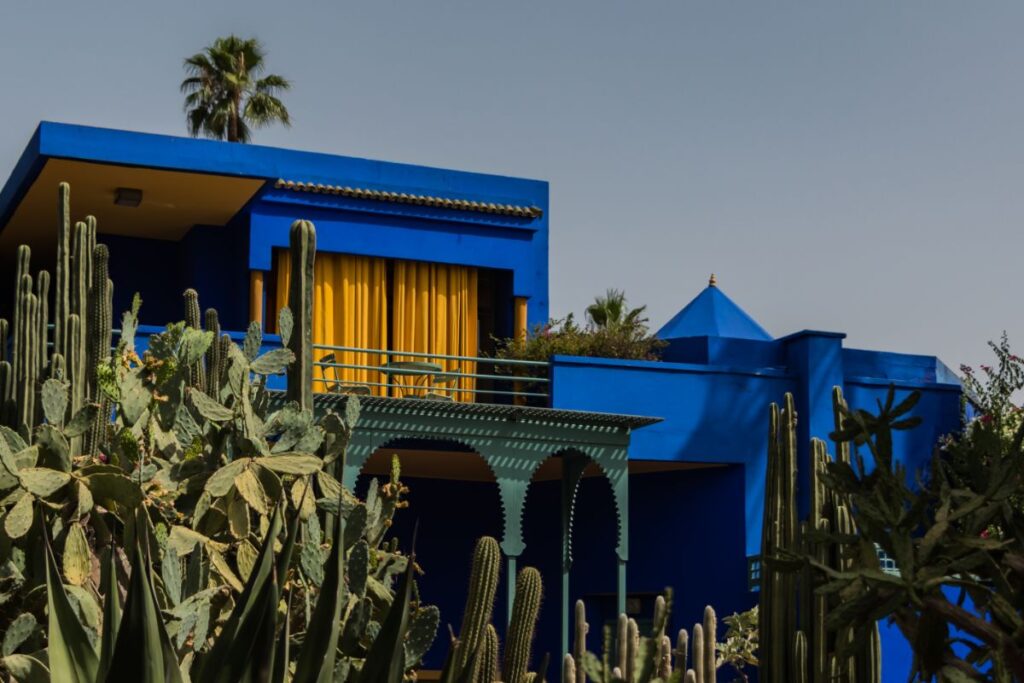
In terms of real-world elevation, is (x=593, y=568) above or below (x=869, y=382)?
below

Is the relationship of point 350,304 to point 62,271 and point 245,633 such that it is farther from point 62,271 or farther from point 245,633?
point 245,633

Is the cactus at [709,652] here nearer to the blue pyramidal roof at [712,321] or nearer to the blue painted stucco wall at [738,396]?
the blue painted stucco wall at [738,396]

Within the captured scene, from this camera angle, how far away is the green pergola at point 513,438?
16609 millimetres

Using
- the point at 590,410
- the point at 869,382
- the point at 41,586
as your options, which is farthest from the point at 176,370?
the point at 869,382

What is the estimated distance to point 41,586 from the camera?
5.86m

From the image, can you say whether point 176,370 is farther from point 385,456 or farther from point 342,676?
→ point 385,456

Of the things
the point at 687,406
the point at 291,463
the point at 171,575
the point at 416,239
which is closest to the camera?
the point at 171,575

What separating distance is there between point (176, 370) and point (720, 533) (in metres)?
13.3

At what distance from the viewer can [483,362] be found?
786 inches

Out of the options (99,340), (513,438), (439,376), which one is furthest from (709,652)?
(99,340)

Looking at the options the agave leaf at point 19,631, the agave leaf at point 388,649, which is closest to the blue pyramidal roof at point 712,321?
the agave leaf at point 19,631

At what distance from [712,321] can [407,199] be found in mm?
4324

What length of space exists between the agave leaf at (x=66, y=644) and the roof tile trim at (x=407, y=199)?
15543mm

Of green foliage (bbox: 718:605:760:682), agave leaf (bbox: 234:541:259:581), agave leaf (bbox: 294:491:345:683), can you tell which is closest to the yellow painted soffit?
green foliage (bbox: 718:605:760:682)
